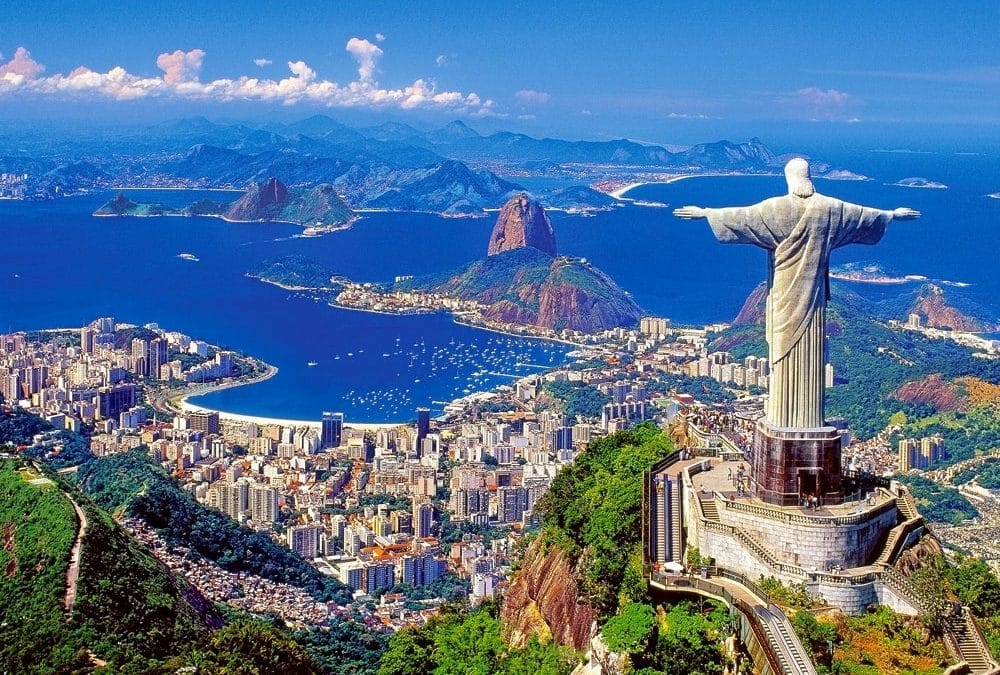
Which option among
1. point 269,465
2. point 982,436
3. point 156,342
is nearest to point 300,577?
point 269,465

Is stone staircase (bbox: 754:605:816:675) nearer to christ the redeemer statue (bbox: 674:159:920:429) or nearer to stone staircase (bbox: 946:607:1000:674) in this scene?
stone staircase (bbox: 946:607:1000:674)

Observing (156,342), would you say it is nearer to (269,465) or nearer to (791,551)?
(269,465)

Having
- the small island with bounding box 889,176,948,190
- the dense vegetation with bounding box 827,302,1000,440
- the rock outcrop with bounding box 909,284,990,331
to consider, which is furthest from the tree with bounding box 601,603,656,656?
the small island with bounding box 889,176,948,190

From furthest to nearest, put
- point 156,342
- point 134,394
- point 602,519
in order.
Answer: point 156,342, point 134,394, point 602,519

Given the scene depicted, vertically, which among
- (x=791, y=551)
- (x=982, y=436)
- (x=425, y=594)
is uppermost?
(x=791, y=551)

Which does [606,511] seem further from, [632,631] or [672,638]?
[672,638]

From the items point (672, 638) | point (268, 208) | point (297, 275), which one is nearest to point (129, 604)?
point (672, 638)
